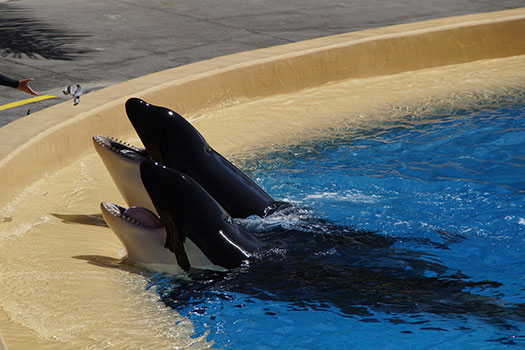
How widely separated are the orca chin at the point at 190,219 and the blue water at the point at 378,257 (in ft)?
0.38

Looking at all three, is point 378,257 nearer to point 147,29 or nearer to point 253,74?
point 253,74

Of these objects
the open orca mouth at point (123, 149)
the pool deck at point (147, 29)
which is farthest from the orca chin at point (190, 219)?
the pool deck at point (147, 29)

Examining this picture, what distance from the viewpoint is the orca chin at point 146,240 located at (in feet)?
15.8

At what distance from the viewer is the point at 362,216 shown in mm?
6211

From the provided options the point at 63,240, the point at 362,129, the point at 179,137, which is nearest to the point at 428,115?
the point at 362,129

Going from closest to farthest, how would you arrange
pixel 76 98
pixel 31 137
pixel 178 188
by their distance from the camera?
pixel 178 188
pixel 31 137
pixel 76 98

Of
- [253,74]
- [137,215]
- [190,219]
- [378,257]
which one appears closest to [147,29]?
[253,74]

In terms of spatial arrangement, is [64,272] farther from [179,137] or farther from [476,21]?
[476,21]

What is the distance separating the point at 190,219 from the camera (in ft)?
15.5

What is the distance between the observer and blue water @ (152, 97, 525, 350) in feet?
14.6

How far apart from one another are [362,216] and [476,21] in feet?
17.8

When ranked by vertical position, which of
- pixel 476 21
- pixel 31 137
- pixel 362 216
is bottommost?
pixel 362 216

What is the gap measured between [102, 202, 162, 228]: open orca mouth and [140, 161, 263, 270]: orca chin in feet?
0.56

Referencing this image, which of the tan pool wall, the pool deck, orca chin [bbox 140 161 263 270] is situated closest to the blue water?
orca chin [bbox 140 161 263 270]
